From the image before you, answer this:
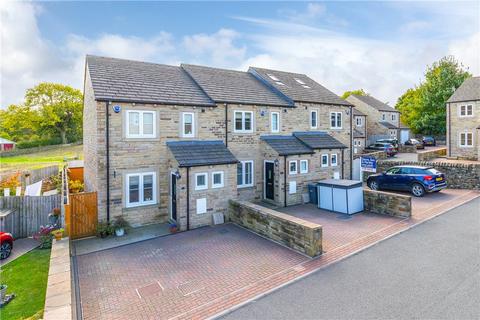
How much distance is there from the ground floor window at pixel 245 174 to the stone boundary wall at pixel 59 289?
887 cm

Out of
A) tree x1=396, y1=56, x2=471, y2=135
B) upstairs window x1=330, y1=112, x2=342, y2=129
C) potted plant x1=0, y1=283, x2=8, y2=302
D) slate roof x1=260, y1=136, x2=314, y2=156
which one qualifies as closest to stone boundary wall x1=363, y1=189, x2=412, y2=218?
slate roof x1=260, y1=136, x2=314, y2=156

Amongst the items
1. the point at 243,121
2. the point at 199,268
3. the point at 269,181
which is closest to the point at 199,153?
the point at 243,121

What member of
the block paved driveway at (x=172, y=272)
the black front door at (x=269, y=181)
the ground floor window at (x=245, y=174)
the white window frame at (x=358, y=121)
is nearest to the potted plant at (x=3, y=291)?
the block paved driveway at (x=172, y=272)

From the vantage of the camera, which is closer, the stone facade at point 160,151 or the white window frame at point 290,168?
the stone facade at point 160,151

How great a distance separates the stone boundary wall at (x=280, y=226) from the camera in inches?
342

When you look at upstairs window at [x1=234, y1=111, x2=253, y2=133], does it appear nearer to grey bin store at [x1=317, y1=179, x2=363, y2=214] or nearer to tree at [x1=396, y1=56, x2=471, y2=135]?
grey bin store at [x1=317, y1=179, x2=363, y2=214]

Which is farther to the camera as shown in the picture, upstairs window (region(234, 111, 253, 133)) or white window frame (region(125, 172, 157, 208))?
upstairs window (region(234, 111, 253, 133))

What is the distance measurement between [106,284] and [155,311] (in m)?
2.12

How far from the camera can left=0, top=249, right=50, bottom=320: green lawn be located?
21.1 feet

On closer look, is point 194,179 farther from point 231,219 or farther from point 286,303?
point 286,303

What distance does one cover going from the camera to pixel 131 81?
13.6 m

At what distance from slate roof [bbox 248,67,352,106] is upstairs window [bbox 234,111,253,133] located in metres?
3.74

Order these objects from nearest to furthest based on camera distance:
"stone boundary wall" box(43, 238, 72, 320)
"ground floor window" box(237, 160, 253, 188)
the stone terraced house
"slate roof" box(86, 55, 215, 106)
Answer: "stone boundary wall" box(43, 238, 72, 320) < the stone terraced house < "slate roof" box(86, 55, 215, 106) < "ground floor window" box(237, 160, 253, 188)

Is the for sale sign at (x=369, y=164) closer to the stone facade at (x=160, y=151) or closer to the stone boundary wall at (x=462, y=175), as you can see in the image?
the stone facade at (x=160, y=151)
